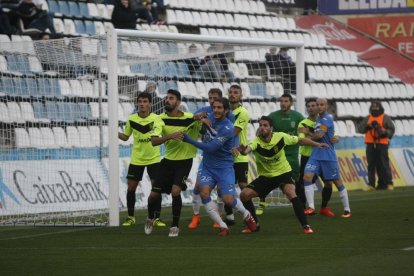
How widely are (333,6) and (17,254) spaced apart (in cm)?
2516

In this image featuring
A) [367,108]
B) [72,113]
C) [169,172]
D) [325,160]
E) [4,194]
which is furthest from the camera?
[367,108]

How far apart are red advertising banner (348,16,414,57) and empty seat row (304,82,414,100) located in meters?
2.14

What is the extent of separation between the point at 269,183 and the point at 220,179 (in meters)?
0.81

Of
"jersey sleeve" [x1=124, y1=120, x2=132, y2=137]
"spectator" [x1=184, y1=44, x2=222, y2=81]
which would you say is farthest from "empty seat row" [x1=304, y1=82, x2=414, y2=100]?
"jersey sleeve" [x1=124, y1=120, x2=132, y2=137]

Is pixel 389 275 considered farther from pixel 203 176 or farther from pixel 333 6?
pixel 333 6

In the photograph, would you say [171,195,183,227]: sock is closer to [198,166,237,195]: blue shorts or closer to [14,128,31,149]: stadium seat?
[198,166,237,195]: blue shorts

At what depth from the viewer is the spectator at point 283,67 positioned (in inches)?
882

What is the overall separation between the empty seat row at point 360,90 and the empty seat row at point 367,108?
0.33m

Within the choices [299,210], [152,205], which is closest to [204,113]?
[152,205]

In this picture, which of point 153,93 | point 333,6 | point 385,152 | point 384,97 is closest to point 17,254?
point 153,93

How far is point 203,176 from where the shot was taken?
15.2 m

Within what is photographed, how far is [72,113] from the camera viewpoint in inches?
771

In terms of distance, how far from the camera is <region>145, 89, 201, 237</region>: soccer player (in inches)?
593

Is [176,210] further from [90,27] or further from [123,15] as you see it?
[90,27]
